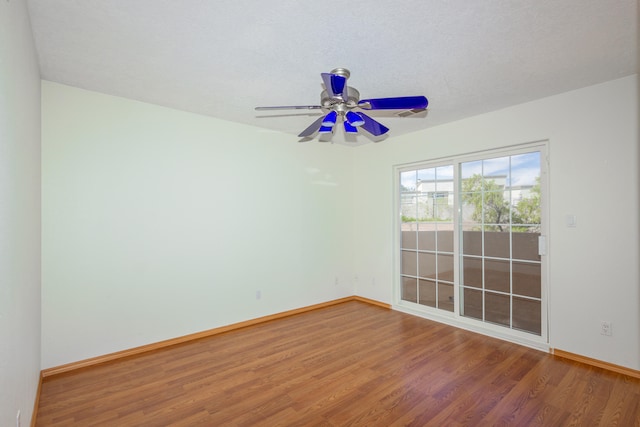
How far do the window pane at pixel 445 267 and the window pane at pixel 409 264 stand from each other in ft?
1.30

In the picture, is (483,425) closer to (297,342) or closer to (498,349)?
(498,349)

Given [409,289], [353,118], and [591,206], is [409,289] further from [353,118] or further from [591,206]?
[353,118]

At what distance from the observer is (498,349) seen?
313 centimetres

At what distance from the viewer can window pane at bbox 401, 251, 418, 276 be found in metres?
4.43

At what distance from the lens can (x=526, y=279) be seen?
3.30 m

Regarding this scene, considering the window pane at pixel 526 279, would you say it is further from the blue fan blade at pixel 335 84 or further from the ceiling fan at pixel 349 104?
the blue fan blade at pixel 335 84

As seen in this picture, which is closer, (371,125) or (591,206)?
(371,125)

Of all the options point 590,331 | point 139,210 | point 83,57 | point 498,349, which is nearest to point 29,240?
point 139,210

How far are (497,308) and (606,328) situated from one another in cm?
96

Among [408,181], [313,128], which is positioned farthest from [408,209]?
[313,128]

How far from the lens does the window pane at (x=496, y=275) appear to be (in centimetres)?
344

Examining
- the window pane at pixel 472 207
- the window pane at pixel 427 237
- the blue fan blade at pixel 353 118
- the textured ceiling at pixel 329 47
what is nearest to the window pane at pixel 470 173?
the window pane at pixel 472 207

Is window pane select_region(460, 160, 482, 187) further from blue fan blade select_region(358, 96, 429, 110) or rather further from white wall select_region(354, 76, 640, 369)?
blue fan blade select_region(358, 96, 429, 110)

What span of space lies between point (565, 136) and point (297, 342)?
11.3 ft
